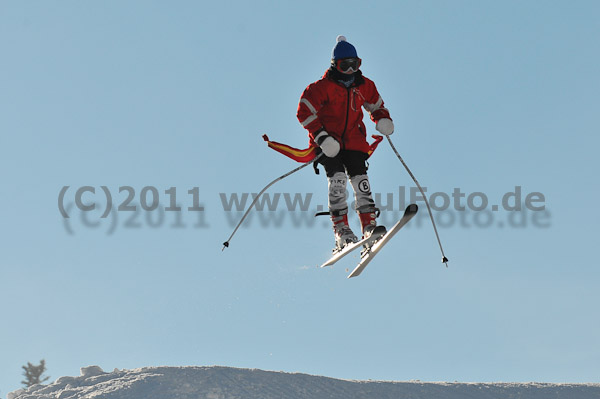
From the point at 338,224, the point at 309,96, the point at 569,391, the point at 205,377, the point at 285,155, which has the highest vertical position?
the point at 309,96

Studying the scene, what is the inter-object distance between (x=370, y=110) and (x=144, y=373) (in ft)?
103

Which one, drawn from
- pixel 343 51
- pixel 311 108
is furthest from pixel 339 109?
pixel 343 51

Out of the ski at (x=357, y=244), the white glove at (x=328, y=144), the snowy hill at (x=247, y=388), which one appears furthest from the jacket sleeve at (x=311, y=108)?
the snowy hill at (x=247, y=388)

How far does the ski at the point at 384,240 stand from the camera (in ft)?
38.2

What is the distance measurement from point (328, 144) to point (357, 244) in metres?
1.58

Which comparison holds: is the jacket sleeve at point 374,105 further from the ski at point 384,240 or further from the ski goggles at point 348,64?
the ski at point 384,240

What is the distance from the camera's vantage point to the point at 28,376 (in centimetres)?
5672

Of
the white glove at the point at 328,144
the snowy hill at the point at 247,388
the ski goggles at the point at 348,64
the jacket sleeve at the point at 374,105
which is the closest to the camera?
the white glove at the point at 328,144

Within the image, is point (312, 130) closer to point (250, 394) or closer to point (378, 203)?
point (378, 203)

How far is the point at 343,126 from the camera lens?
12797 mm

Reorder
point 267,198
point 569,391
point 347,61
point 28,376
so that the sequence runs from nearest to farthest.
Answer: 1. point 347,61
2. point 267,198
3. point 569,391
4. point 28,376

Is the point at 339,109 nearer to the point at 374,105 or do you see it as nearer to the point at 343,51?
the point at 374,105

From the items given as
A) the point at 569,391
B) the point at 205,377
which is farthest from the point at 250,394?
the point at 569,391

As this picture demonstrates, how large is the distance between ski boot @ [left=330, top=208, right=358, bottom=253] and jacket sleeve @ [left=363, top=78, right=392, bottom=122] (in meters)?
1.62
